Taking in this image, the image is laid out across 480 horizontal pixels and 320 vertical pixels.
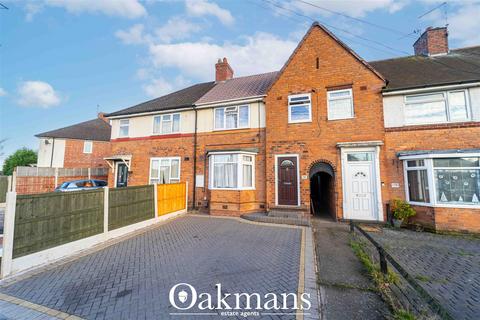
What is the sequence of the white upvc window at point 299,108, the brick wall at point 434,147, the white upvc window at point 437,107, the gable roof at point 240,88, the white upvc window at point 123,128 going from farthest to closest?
the white upvc window at point 123,128
the gable roof at point 240,88
the white upvc window at point 299,108
the white upvc window at point 437,107
the brick wall at point 434,147

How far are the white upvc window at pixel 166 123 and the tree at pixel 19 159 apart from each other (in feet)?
130

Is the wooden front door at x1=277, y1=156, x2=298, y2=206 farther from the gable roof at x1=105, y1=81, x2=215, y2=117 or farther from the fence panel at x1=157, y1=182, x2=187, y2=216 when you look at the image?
the gable roof at x1=105, y1=81, x2=215, y2=117

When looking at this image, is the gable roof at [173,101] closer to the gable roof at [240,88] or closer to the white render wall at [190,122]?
the white render wall at [190,122]

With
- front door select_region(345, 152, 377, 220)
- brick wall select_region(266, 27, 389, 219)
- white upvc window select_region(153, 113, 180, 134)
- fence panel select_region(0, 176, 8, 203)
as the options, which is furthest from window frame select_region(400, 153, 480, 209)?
fence panel select_region(0, 176, 8, 203)

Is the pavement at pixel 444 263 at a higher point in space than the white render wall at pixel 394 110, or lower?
lower

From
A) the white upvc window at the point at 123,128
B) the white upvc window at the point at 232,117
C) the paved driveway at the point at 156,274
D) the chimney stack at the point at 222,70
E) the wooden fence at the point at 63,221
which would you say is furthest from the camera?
the chimney stack at the point at 222,70

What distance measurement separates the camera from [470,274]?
15.3 feet

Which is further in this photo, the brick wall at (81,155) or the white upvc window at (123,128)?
the brick wall at (81,155)

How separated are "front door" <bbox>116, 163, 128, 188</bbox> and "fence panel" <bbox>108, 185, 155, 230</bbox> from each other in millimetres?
6932

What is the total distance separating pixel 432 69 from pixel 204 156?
13.1m

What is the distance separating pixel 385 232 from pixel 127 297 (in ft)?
29.1

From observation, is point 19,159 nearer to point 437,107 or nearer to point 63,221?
point 63,221

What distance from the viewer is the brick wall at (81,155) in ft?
79.7

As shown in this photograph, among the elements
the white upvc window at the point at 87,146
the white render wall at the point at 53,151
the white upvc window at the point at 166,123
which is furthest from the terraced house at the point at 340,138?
the white render wall at the point at 53,151
